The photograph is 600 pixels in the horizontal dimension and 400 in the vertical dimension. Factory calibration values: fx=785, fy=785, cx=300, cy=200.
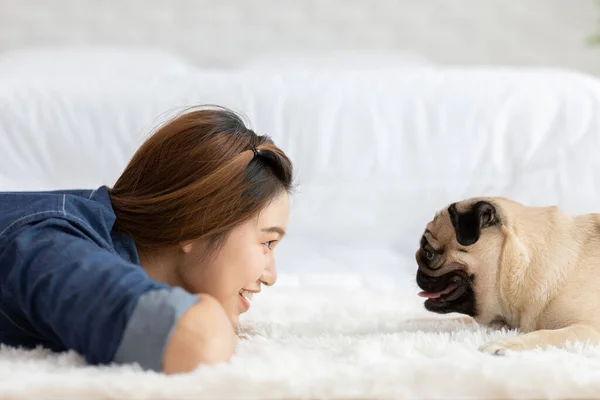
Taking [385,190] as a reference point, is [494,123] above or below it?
above

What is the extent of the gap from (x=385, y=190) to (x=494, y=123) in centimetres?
37

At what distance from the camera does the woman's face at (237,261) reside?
1.16m

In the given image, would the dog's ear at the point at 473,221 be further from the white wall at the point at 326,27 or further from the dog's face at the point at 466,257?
the white wall at the point at 326,27

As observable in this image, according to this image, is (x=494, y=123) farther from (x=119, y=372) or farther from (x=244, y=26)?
(x=119, y=372)

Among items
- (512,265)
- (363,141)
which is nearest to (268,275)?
(512,265)

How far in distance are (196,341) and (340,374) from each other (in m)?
0.17

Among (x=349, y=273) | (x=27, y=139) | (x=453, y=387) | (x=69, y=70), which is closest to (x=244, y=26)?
(x=69, y=70)

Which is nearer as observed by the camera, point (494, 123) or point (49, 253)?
point (49, 253)

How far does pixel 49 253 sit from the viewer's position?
1.00 meters

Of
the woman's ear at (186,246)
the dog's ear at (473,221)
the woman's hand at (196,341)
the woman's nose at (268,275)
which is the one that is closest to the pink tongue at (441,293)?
the dog's ear at (473,221)

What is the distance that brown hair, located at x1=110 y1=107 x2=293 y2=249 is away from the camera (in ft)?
3.75

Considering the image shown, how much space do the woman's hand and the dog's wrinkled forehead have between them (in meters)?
0.58

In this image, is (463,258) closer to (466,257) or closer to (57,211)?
(466,257)

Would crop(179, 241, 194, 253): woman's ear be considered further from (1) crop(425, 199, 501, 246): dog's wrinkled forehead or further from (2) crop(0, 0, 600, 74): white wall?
(2) crop(0, 0, 600, 74): white wall
